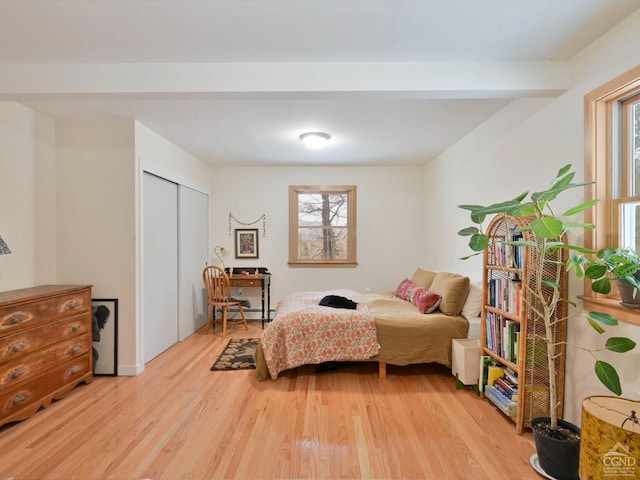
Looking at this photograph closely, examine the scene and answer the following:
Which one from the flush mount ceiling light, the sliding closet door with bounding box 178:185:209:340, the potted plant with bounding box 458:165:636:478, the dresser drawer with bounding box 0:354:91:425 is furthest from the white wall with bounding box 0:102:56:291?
the potted plant with bounding box 458:165:636:478

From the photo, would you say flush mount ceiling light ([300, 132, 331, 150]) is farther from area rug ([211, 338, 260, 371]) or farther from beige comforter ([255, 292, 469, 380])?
area rug ([211, 338, 260, 371])

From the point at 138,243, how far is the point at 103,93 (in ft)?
4.80

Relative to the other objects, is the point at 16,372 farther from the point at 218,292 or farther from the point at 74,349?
the point at 218,292

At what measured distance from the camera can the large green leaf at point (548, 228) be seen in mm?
1627

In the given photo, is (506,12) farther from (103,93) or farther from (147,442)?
(147,442)

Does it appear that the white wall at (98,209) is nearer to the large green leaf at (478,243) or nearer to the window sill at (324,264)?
the window sill at (324,264)

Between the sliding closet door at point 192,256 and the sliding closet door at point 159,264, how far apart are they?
130 millimetres

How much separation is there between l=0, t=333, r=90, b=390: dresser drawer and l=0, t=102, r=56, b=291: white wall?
67 centimetres

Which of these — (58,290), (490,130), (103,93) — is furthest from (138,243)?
(490,130)

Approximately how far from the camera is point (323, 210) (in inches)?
209

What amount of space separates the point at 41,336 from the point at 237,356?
1.74 metres

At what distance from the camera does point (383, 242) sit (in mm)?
5227

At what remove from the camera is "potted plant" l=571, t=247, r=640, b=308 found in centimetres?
155

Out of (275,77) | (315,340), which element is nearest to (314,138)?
(275,77)
